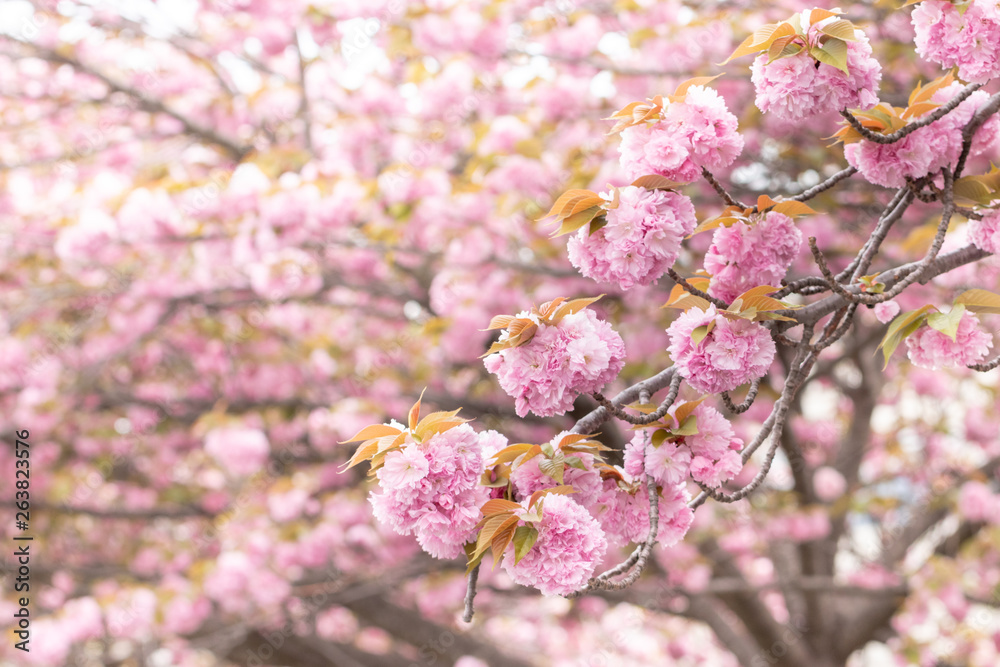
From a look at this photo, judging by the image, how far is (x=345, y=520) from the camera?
557 centimetres

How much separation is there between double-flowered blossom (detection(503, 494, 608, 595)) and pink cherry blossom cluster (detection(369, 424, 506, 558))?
0.12 metres

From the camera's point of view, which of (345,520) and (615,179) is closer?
(615,179)

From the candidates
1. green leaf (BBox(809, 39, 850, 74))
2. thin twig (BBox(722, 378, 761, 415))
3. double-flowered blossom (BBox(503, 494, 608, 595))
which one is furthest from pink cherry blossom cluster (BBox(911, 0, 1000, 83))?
double-flowered blossom (BBox(503, 494, 608, 595))

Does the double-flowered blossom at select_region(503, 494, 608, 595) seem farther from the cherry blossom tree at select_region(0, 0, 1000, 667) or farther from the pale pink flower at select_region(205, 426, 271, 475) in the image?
the pale pink flower at select_region(205, 426, 271, 475)

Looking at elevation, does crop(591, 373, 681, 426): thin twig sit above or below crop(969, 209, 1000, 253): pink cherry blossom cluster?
below

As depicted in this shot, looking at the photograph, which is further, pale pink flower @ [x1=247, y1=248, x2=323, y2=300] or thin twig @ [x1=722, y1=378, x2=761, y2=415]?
pale pink flower @ [x1=247, y1=248, x2=323, y2=300]

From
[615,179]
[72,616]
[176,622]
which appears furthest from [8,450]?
[615,179]

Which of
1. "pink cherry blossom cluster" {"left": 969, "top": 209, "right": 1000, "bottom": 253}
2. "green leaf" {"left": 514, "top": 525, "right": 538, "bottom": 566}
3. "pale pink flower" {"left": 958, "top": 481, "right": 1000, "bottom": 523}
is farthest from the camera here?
"pale pink flower" {"left": 958, "top": 481, "right": 1000, "bottom": 523}

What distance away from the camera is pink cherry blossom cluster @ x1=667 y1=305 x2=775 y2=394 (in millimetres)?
1412

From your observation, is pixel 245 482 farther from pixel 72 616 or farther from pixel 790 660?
pixel 790 660

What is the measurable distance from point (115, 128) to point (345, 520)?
3.55 meters

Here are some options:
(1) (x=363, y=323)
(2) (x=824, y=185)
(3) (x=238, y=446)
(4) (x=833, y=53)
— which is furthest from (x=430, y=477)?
(1) (x=363, y=323)

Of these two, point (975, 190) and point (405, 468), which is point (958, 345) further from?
point (405, 468)

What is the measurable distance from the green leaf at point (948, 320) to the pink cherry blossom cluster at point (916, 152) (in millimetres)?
277
